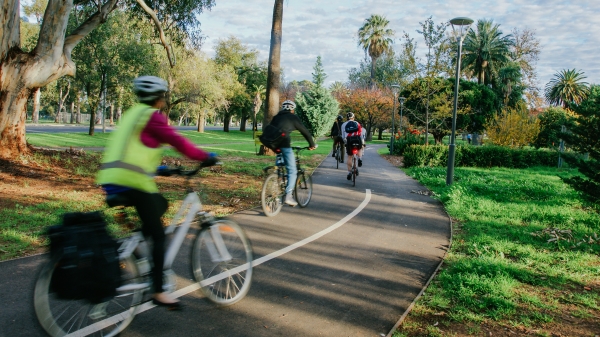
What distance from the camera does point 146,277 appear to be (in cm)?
358

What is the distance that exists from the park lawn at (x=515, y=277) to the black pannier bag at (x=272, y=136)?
137 inches

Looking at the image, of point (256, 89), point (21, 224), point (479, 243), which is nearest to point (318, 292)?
point (479, 243)

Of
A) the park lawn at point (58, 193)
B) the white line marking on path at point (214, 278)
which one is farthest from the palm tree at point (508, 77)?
the white line marking on path at point (214, 278)

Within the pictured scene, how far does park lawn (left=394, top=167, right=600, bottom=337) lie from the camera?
392 centimetres

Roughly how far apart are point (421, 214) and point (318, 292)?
16.4 ft

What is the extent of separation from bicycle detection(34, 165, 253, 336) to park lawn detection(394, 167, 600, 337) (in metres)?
1.66

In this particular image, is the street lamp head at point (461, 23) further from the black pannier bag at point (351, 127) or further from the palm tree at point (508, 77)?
the palm tree at point (508, 77)

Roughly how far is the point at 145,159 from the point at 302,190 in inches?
223

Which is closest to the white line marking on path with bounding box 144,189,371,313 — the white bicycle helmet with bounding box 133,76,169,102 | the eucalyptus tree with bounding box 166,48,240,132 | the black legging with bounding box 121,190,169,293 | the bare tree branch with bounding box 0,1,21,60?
the black legging with bounding box 121,190,169,293

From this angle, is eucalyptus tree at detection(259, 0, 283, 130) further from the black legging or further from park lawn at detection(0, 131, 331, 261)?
the black legging

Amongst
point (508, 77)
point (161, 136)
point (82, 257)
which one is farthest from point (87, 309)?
point (508, 77)

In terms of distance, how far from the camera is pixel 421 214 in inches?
352

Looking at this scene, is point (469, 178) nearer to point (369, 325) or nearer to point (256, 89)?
point (369, 325)

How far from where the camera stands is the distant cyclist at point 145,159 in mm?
3350
